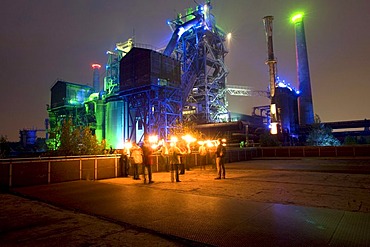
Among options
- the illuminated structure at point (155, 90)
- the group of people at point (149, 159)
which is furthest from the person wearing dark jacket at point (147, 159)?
the illuminated structure at point (155, 90)

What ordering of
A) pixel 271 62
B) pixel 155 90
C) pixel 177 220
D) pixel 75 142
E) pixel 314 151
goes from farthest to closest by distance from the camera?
pixel 271 62 → pixel 155 90 → pixel 75 142 → pixel 314 151 → pixel 177 220

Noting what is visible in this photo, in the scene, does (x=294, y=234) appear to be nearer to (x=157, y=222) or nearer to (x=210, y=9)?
(x=157, y=222)

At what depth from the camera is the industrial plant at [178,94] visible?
46.1 meters

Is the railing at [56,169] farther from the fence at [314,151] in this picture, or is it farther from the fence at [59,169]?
the fence at [314,151]

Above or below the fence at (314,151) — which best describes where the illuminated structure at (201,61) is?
above

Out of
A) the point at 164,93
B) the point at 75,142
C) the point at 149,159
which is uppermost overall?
the point at 164,93

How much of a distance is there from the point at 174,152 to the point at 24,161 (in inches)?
259

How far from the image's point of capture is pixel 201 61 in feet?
204

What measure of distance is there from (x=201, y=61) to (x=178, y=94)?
16378 mm

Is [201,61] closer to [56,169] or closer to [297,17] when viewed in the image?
[297,17]

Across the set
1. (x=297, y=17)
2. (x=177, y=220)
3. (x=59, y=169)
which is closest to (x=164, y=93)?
(x=59, y=169)

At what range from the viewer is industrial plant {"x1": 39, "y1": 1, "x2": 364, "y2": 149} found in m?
46.1

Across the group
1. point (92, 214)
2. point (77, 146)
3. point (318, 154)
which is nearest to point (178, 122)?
point (77, 146)

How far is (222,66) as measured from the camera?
67.0m
